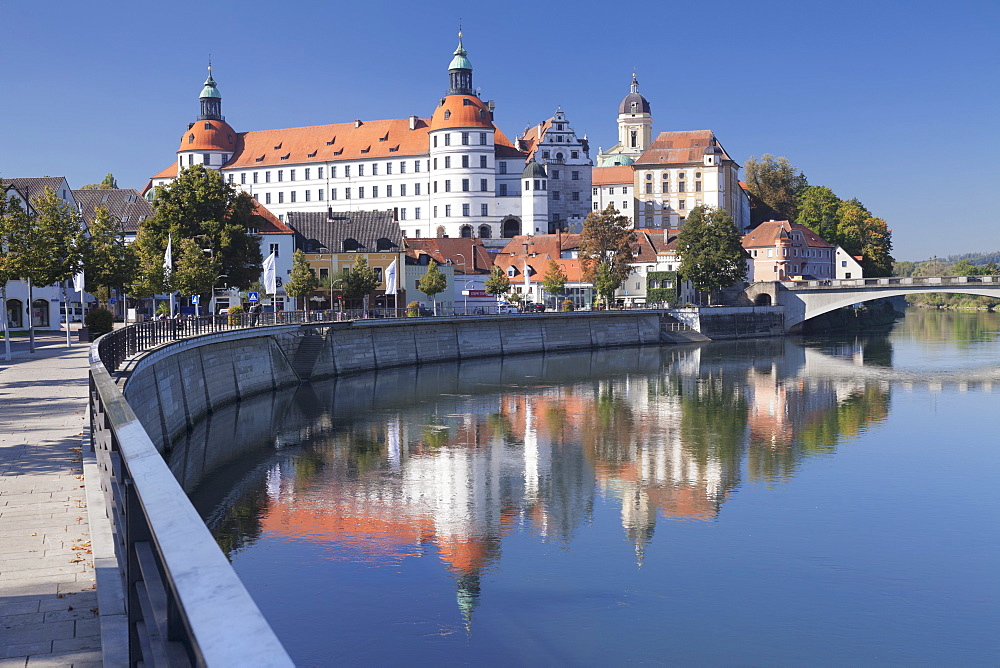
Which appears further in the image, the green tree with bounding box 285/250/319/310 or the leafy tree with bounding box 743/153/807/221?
the leafy tree with bounding box 743/153/807/221

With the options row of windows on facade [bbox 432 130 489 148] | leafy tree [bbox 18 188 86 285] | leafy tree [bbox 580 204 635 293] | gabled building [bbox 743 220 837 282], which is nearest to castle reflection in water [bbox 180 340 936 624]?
leafy tree [bbox 18 188 86 285]

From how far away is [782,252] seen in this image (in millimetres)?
117812

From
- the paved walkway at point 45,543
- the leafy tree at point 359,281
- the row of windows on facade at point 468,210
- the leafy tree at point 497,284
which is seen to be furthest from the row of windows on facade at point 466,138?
the paved walkway at point 45,543

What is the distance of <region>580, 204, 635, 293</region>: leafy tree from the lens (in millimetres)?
96500

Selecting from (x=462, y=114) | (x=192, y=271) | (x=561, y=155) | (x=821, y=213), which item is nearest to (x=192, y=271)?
(x=192, y=271)

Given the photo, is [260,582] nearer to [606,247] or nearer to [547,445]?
[547,445]

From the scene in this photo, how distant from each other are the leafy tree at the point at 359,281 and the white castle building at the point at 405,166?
170ft

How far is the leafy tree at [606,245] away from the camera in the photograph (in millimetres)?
96500

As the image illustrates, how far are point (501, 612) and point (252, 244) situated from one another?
45180 mm

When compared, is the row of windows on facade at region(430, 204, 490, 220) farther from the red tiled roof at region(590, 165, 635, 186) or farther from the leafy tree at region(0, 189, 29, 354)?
the leafy tree at region(0, 189, 29, 354)

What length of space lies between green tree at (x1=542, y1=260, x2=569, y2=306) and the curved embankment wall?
11714 mm

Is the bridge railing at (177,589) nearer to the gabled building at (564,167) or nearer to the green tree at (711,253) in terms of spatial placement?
the green tree at (711,253)

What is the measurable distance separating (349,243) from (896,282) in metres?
51.7

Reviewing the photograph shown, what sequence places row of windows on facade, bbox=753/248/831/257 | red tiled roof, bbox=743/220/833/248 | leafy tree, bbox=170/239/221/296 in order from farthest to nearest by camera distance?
red tiled roof, bbox=743/220/833/248, row of windows on facade, bbox=753/248/831/257, leafy tree, bbox=170/239/221/296
